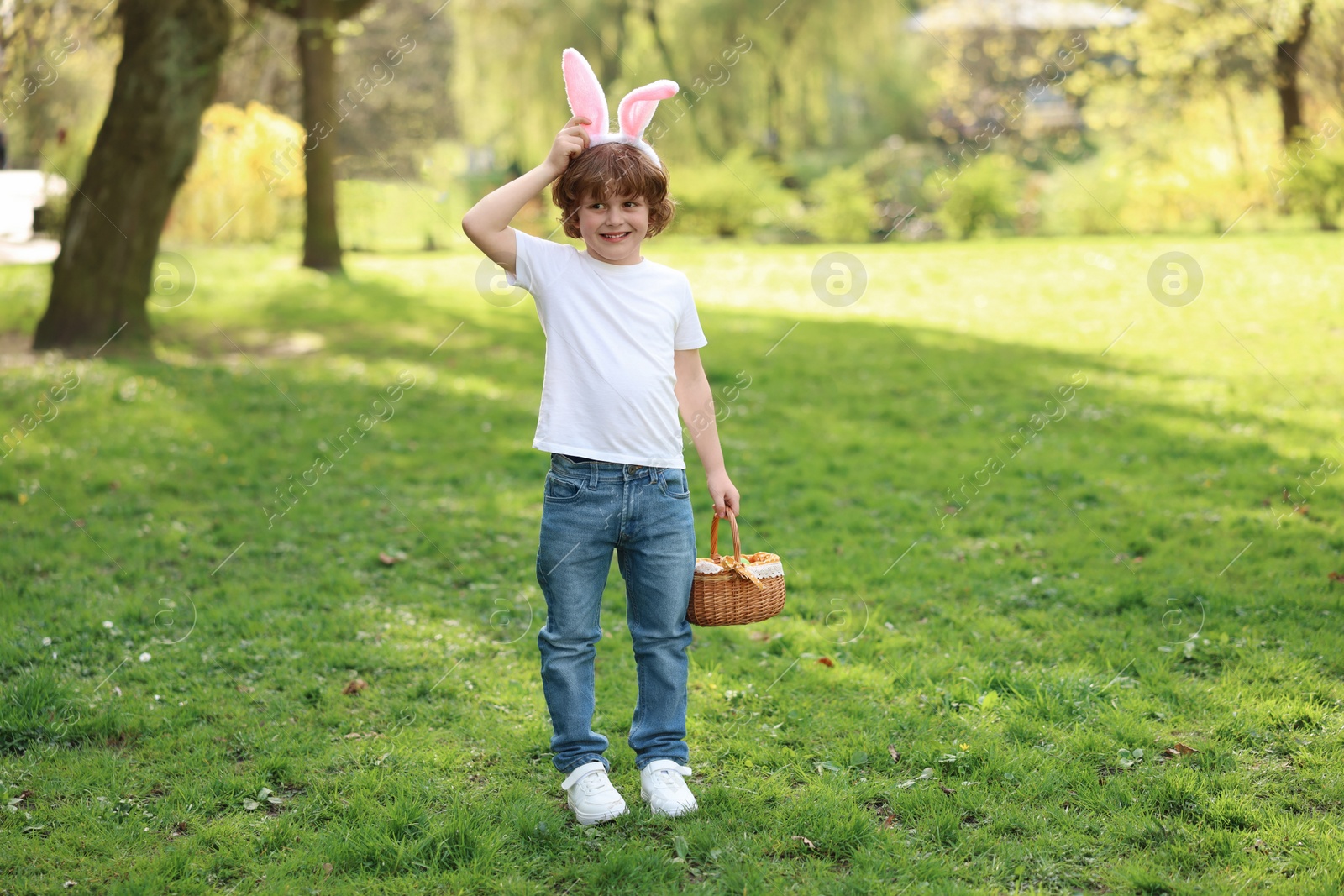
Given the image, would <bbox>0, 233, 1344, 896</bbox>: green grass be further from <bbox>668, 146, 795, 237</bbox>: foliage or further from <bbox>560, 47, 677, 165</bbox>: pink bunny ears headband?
<bbox>668, 146, 795, 237</bbox>: foliage

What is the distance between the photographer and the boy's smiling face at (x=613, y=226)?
2725 millimetres

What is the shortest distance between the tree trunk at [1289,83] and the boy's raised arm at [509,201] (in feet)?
53.5

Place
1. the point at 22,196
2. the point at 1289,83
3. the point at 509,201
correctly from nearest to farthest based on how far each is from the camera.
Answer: the point at 509,201 → the point at 1289,83 → the point at 22,196

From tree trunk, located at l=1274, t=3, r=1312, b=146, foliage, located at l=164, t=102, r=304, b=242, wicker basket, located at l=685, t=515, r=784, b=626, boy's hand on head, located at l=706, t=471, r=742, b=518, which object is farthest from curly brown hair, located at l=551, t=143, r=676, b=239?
tree trunk, located at l=1274, t=3, r=1312, b=146

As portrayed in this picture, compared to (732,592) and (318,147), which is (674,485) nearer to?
(732,592)

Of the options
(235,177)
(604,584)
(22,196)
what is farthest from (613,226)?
(22,196)

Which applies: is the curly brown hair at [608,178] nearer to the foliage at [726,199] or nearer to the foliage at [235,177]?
the foliage at [235,177]

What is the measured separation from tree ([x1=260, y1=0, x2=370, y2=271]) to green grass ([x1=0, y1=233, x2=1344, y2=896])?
5.39m

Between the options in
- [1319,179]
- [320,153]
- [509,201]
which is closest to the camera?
[509,201]

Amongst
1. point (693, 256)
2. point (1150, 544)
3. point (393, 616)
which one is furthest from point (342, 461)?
point (693, 256)

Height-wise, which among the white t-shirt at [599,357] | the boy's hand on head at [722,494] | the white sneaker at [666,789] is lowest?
the white sneaker at [666,789]

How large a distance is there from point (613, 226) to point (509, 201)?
0.87ft

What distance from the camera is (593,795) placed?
2857 millimetres

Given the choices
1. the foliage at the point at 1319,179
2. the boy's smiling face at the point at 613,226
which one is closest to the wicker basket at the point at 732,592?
the boy's smiling face at the point at 613,226
